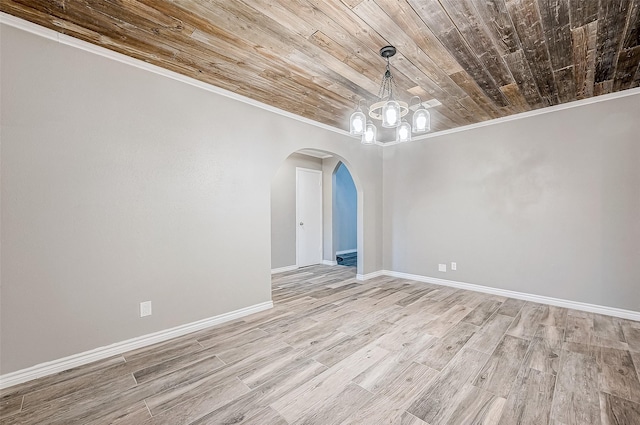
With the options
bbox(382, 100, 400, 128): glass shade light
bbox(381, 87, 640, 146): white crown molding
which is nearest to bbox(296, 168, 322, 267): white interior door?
bbox(381, 87, 640, 146): white crown molding

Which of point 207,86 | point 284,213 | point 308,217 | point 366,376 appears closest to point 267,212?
point 207,86

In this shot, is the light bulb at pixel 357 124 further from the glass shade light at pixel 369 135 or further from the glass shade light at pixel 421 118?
the glass shade light at pixel 421 118

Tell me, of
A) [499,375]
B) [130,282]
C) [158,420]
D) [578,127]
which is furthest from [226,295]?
[578,127]

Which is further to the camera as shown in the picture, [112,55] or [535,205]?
[535,205]

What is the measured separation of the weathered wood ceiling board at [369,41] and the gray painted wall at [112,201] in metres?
0.35

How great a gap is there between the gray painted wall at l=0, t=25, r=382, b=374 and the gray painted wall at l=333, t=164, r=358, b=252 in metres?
3.53

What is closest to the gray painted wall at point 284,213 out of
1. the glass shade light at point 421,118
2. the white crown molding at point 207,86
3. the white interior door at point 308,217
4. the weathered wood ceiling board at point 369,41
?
the white interior door at point 308,217

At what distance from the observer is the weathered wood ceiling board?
1.87 meters

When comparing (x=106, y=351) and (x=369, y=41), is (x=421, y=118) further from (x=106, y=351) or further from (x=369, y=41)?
(x=106, y=351)

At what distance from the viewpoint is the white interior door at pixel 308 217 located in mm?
6219

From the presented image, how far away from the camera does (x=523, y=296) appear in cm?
383

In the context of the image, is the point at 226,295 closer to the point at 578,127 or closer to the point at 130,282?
the point at 130,282

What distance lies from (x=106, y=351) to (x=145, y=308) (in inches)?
16.3

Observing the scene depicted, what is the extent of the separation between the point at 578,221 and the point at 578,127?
120cm
